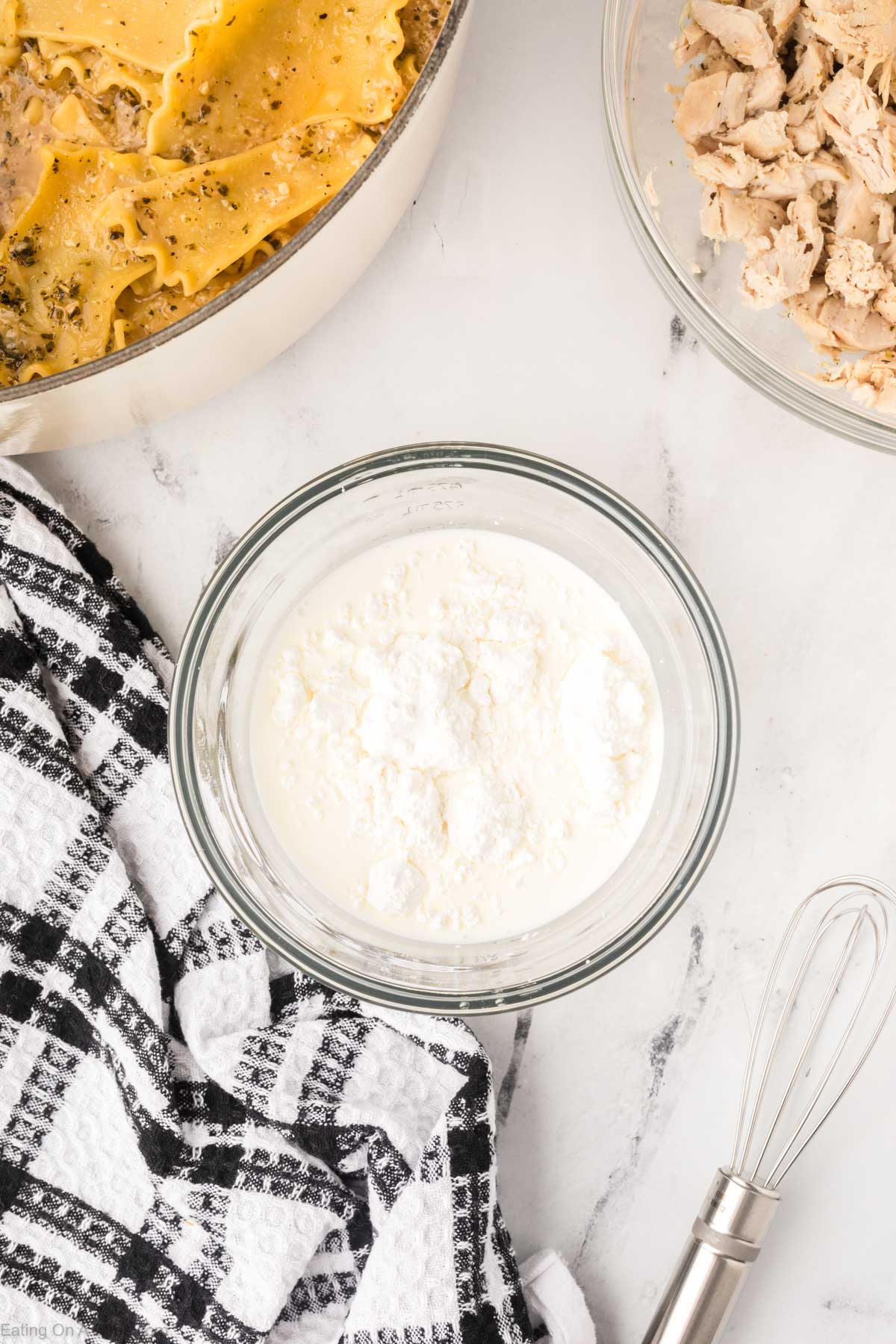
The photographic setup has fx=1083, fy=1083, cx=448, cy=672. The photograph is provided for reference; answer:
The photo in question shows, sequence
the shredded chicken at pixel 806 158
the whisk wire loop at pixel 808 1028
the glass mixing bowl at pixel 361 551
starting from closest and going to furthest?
the shredded chicken at pixel 806 158, the glass mixing bowl at pixel 361 551, the whisk wire loop at pixel 808 1028

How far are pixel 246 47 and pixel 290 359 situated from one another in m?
0.26

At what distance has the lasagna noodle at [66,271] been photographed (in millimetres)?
878

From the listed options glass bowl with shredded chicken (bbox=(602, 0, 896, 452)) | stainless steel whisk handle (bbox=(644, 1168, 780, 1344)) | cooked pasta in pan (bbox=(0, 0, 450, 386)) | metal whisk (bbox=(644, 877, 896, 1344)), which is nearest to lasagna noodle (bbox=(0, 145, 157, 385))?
cooked pasta in pan (bbox=(0, 0, 450, 386))

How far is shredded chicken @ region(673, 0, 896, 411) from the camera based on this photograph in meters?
0.85

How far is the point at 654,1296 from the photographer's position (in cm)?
108

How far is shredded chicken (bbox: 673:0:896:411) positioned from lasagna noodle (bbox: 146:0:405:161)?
259mm

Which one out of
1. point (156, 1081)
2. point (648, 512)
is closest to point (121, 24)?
point (648, 512)

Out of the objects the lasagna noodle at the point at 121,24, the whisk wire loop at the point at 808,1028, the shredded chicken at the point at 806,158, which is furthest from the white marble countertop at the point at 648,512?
the lasagna noodle at the point at 121,24

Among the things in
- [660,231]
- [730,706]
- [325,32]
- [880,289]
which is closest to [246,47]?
[325,32]

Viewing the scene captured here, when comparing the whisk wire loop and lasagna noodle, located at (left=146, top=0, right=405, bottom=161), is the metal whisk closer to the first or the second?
the whisk wire loop

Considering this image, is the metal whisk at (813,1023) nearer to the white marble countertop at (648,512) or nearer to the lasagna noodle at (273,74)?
the white marble countertop at (648,512)

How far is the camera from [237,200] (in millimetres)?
876

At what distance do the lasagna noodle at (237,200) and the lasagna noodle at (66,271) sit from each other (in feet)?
0.07

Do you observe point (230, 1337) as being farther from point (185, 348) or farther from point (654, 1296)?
point (185, 348)
